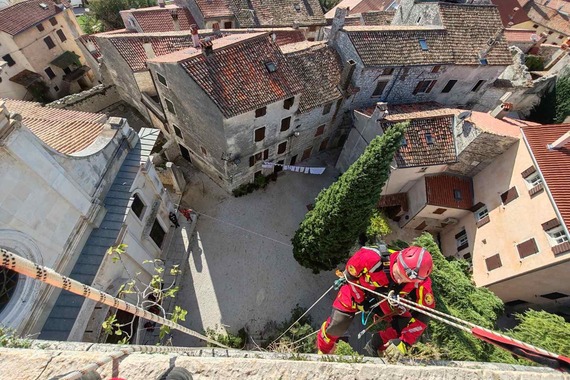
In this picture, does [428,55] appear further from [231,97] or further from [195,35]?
[195,35]

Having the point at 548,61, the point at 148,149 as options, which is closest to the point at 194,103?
the point at 148,149

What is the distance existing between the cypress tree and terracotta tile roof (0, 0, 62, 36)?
3242 centimetres

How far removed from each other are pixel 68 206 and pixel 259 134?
1244 cm

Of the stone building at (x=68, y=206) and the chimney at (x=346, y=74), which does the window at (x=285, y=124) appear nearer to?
the chimney at (x=346, y=74)

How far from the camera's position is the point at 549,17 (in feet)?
144

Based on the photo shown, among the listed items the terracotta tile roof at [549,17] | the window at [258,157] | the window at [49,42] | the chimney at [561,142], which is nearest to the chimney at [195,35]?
the window at [258,157]

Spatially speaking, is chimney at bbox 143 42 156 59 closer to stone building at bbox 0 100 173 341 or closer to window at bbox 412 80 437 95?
stone building at bbox 0 100 173 341

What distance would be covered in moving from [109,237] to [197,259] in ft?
28.9

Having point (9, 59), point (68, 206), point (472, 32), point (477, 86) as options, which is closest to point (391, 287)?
point (68, 206)

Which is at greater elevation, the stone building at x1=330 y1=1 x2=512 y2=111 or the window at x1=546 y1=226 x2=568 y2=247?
the stone building at x1=330 y1=1 x2=512 y2=111

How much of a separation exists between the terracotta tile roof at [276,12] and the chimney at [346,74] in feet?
37.7

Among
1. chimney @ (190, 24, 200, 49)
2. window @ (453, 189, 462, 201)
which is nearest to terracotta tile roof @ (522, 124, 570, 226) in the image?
window @ (453, 189, 462, 201)

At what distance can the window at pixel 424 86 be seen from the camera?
2456 cm

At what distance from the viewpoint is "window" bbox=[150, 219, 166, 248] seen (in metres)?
17.6
